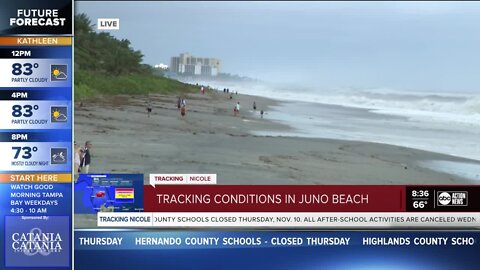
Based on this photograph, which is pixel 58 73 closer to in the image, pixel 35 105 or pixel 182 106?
pixel 35 105

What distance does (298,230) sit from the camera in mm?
2748

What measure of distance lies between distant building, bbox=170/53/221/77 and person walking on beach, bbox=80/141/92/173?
0.53 m

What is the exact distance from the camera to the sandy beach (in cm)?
283

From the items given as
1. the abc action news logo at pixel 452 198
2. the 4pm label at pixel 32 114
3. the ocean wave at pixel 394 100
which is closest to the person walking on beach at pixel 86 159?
the 4pm label at pixel 32 114

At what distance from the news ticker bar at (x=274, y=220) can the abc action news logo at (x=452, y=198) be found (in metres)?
0.05

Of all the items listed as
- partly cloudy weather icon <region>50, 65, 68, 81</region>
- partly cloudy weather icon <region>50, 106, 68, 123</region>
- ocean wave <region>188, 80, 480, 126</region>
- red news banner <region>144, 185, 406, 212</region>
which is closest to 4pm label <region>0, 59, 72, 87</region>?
partly cloudy weather icon <region>50, 65, 68, 81</region>

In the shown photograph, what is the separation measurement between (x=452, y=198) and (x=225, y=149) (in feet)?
3.46

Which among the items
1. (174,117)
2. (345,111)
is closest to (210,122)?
(174,117)

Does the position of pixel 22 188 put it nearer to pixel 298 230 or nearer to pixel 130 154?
pixel 130 154

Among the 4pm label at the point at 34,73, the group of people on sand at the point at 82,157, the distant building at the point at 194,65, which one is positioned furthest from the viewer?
the distant building at the point at 194,65

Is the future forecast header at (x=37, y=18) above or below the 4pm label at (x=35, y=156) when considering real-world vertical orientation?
above

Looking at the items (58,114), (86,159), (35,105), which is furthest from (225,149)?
(35,105)

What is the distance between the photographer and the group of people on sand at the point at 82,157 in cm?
279

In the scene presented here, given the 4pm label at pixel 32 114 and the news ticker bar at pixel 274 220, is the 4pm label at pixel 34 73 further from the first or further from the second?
the news ticker bar at pixel 274 220
